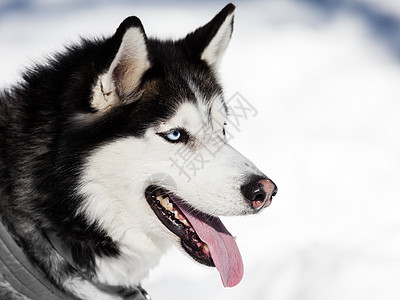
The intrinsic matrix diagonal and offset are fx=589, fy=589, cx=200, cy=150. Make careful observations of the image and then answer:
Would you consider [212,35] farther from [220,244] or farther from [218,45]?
[220,244]

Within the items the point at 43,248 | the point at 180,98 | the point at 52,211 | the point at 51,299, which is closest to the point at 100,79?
the point at 180,98

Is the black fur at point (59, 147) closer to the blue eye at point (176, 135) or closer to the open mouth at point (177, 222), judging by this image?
the blue eye at point (176, 135)

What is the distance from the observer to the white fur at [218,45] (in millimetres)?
3504

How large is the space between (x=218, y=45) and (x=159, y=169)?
3.33ft

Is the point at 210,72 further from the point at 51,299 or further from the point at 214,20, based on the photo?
the point at 51,299

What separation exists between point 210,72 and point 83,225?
1214 mm

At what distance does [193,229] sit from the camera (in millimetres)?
3191

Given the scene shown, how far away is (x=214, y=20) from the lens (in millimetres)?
3500

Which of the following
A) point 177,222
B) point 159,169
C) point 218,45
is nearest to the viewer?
point 159,169

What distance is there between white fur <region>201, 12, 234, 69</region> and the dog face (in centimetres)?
32

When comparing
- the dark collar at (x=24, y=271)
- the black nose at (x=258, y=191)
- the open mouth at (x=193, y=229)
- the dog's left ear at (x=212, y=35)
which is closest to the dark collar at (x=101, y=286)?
the dark collar at (x=24, y=271)

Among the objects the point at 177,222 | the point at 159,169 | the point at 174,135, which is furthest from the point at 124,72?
the point at 177,222

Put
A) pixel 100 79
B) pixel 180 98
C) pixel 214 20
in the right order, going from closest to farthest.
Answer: pixel 100 79 < pixel 180 98 < pixel 214 20

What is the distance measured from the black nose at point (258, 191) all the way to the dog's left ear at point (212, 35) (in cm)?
95
